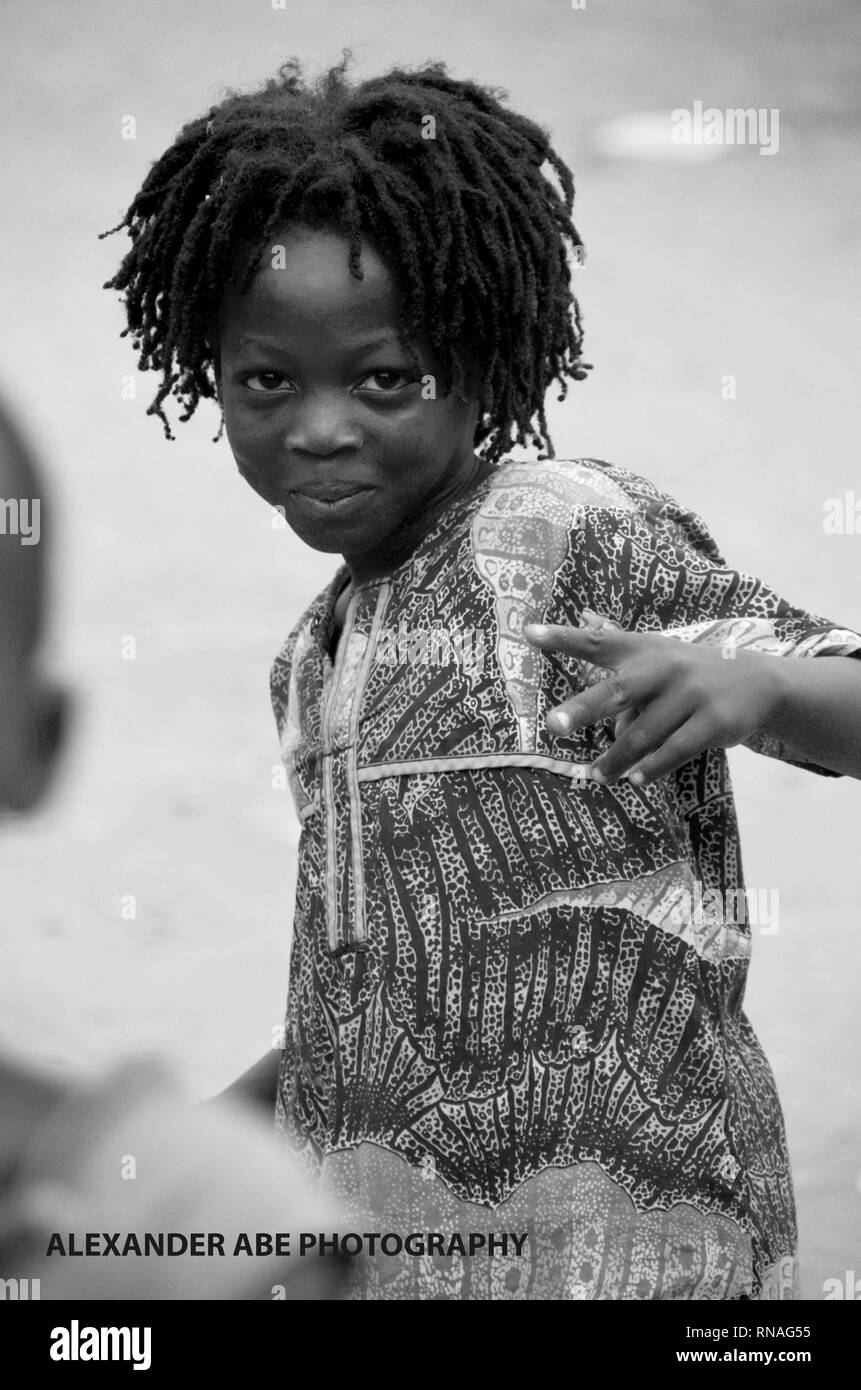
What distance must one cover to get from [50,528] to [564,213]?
24.4 inches

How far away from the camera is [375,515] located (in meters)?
1.02

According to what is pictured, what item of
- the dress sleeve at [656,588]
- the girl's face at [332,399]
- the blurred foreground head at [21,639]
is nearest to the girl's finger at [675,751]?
the dress sleeve at [656,588]

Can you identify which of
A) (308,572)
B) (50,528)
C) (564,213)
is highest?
(308,572)

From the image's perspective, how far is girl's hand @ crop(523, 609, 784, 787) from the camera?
851mm

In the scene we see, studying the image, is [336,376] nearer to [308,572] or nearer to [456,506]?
[456,506]

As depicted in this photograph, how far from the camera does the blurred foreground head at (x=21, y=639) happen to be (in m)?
Result: 0.50

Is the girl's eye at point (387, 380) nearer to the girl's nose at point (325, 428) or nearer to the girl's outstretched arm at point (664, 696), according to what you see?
the girl's nose at point (325, 428)

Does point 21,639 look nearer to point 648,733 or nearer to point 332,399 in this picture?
point 648,733

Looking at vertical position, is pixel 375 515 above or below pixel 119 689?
below

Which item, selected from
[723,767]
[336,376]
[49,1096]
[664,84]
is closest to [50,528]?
[49,1096]

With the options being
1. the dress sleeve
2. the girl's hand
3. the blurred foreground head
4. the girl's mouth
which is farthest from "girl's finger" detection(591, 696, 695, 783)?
the blurred foreground head

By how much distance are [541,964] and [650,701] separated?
7.2 inches
